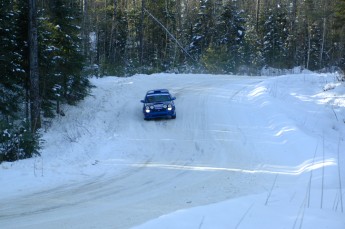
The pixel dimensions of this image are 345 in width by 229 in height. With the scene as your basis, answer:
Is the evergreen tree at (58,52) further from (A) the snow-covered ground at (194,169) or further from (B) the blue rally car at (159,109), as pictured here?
(B) the blue rally car at (159,109)

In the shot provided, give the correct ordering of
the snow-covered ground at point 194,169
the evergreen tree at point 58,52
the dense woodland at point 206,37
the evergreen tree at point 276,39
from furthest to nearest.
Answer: the evergreen tree at point 276,39, the dense woodland at point 206,37, the evergreen tree at point 58,52, the snow-covered ground at point 194,169

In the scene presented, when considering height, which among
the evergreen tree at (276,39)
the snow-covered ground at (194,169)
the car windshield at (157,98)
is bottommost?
the snow-covered ground at (194,169)

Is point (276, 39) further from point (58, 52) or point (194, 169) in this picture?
point (194, 169)

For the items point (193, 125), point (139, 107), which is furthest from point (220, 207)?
point (139, 107)

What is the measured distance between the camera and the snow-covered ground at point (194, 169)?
7.16 metres

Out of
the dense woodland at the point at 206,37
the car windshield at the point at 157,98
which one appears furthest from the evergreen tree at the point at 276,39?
the car windshield at the point at 157,98

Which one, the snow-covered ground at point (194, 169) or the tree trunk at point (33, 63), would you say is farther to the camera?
the tree trunk at point (33, 63)

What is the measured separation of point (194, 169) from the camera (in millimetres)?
11531

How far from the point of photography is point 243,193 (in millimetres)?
9102

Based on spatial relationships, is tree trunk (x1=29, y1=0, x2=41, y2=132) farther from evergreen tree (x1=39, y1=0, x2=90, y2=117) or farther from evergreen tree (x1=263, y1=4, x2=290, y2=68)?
evergreen tree (x1=263, y1=4, x2=290, y2=68)

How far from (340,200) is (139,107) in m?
15.7

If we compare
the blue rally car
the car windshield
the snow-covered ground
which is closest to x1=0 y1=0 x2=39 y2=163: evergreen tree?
the snow-covered ground

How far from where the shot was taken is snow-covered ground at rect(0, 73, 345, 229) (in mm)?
7160

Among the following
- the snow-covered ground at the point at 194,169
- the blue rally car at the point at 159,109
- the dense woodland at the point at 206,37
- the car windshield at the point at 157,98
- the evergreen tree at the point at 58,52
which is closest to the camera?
the snow-covered ground at the point at 194,169
